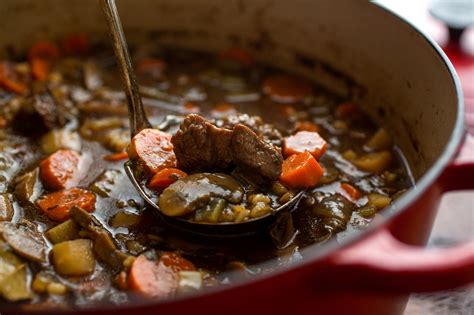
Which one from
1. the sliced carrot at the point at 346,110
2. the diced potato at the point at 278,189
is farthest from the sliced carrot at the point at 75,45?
the diced potato at the point at 278,189

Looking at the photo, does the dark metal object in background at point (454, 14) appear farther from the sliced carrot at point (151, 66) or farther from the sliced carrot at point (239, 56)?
the sliced carrot at point (151, 66)

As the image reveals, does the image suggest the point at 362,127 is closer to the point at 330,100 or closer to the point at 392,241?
the point at 330,100

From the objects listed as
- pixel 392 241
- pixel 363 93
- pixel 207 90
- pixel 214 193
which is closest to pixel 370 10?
pixel 363 93

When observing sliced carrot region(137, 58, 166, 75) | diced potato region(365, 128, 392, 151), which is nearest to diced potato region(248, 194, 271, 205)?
diced potato region(365, 128, 392, 151)

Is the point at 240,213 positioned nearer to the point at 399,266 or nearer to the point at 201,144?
the point at 201,144

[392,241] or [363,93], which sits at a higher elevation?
[392,241]
